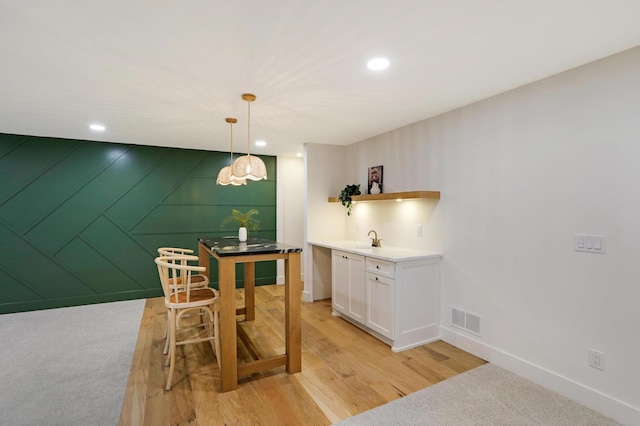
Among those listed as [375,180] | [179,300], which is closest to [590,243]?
[375,180]

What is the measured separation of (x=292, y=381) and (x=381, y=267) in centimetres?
134

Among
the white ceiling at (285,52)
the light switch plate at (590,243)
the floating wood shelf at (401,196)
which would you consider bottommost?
the light switch plate at (590,243)

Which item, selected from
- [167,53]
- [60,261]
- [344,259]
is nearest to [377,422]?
[344,259]

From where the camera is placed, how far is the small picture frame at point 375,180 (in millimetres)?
4027

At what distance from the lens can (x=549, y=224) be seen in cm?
235

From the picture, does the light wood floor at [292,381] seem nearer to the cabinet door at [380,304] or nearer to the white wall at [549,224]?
the cabinet door at [380,304]

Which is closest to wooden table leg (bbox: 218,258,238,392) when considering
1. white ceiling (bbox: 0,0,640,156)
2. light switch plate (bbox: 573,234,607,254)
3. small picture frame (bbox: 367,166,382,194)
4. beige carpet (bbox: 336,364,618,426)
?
beige carpet (bbox: 336,364,618,426)

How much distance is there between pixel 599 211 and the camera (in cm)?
209

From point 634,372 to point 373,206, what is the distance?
9.28ft

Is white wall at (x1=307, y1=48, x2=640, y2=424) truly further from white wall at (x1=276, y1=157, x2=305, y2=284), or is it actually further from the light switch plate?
white wall at (x1=276, y1=157, x2=305, y2=284)

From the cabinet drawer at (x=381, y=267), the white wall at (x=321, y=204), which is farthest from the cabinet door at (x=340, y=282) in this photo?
the white wall at (x=321, y=204)

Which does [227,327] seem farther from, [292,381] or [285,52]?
[285,52]

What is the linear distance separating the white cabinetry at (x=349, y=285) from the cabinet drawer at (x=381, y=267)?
0.45 ft

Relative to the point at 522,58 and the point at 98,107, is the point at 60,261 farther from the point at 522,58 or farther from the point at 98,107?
the point at 522,58
